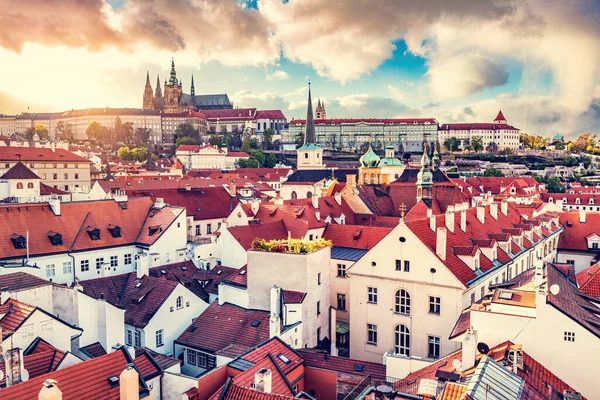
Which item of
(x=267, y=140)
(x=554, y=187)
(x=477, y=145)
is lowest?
(x=554, y=187)

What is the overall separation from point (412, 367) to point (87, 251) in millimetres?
23896

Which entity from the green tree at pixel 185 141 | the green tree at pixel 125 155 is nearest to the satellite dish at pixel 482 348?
the green tree at pixel 125 155

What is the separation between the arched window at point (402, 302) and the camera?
2566cm

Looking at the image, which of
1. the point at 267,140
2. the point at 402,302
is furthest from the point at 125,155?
the point at 402,302

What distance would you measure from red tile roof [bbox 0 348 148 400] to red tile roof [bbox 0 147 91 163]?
59534mm

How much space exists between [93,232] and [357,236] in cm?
1800

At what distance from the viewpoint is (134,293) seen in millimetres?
27344

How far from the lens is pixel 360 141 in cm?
18812

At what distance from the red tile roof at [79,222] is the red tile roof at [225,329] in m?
12.7

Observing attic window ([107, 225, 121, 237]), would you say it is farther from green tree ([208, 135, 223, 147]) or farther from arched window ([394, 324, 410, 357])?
green tree ([208, 135, 223, 147])

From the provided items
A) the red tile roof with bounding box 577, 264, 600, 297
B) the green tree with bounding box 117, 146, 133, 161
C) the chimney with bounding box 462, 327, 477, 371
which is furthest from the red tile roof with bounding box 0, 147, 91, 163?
the chimney with bounding box 462, 327, 477, 371

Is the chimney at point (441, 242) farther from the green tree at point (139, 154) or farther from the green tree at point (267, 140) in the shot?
the green tree at point (267, 140)

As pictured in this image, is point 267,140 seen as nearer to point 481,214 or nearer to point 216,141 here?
point 216,141

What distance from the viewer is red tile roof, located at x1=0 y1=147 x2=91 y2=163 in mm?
68875
